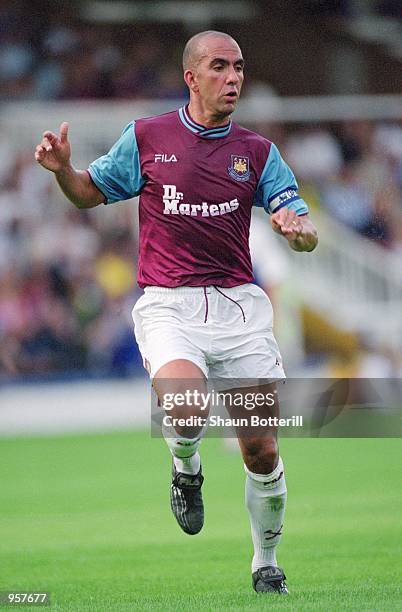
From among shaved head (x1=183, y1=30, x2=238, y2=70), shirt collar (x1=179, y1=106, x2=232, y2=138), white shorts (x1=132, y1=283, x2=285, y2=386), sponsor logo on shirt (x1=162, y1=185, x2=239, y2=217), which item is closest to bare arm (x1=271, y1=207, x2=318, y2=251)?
sponsor logo on shirt (x1=162, y1=185, x2=239, y2=217)

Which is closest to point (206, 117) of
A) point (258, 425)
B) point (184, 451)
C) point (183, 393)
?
point (183, 393)

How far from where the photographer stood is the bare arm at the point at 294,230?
632 cm

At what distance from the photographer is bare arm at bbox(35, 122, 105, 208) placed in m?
6.59

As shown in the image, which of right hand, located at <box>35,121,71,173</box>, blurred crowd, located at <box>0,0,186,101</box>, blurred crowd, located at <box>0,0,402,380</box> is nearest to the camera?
right hand, located at <box>35,121,71,173</box>

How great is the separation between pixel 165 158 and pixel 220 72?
0.50 meters

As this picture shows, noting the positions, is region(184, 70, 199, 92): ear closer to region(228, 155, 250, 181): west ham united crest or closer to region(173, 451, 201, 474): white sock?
region(228, 155, 250, 181): west ham united crest

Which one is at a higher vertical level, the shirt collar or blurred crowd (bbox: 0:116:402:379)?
the shirt collar

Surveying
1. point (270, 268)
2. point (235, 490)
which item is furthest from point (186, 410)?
point (270, 268)

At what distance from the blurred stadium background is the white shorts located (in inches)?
104

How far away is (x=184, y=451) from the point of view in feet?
22.2

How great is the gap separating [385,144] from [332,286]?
2149mm

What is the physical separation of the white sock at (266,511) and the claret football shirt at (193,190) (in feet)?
3.18

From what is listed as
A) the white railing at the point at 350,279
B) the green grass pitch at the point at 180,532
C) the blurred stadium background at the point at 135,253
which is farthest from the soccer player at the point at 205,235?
the white railing at the point at 350,279

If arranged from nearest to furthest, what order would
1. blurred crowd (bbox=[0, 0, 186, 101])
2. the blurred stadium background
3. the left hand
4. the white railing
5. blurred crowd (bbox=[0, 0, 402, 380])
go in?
the left hand
the blurred stadium background
blurred crowd (bbox=[0, 0, 402, 380])
the white railing
blurred crowd (bbox=[0, 0, 186, 101])
